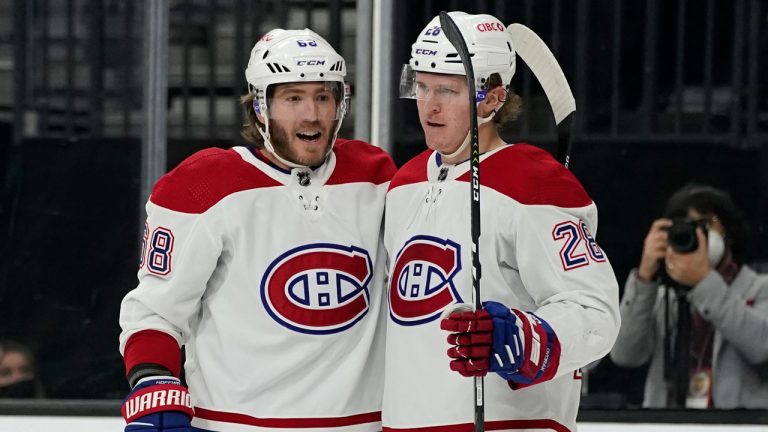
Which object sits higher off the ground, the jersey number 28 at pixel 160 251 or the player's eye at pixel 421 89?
the player's eye at pixel 421 89

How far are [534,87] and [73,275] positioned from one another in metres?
1.23

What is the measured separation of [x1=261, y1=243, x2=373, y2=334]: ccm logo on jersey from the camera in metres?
2.38

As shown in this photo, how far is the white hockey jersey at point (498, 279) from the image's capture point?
220 cm

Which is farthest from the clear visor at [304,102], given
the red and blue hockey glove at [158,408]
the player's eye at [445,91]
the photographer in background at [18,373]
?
the photographer in background at [18,373]

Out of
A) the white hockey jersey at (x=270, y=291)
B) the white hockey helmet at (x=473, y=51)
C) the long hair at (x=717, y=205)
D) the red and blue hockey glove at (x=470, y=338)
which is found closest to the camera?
the red and blue hockey glove at (x=470, y=338)

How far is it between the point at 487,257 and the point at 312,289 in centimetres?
31

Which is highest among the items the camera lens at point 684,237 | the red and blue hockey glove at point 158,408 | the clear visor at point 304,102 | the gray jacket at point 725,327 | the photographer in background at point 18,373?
the clear visor at point 304,102

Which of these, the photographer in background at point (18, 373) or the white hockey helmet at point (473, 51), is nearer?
the white hockey helmet at point (473, 51)

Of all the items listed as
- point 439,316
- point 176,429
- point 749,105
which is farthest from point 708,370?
point 176,429

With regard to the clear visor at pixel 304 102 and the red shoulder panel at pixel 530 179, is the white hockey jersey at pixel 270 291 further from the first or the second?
the red shoulder panel at pixel 530 179

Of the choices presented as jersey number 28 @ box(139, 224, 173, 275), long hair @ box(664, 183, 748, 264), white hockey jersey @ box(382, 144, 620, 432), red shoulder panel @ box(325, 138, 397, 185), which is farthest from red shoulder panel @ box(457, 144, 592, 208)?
long hair @ box(664, 183, 748, 264)

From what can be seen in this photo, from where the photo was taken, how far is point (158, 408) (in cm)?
229

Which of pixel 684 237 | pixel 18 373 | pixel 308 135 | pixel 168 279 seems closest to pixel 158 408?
pixel 168 279

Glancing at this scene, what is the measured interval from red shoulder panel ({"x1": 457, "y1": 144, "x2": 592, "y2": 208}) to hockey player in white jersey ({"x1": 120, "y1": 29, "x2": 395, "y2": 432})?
25 centimetres
